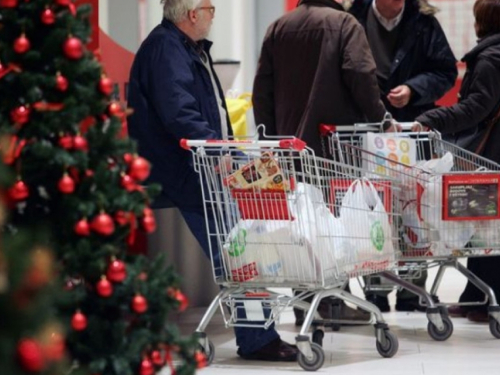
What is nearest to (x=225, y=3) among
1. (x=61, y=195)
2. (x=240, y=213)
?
(x=240, y=213)

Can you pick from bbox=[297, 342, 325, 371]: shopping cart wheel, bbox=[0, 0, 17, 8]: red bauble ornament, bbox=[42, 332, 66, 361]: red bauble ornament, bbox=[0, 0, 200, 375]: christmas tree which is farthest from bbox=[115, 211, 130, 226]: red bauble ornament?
bbox=[297, 342, 325, 371]: shopping cart wheel

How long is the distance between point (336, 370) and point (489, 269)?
1662 mm

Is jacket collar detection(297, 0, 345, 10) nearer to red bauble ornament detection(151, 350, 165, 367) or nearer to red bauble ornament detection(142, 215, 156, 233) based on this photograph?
red bauble ornament detection(142, 215, 156, 233)

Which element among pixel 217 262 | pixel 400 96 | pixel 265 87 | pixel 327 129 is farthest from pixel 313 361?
pixel 400 96

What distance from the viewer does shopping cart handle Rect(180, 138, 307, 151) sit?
456 centimetres

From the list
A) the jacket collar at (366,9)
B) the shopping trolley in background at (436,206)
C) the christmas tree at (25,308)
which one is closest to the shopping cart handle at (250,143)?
the shopping trolley in background at (436,206)

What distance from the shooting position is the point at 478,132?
6.38m

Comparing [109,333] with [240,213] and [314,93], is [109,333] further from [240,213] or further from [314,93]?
[314,93]

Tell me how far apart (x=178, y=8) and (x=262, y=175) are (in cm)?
88

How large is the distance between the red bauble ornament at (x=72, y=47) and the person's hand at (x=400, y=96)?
12.2ft

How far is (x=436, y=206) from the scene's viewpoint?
5.50 meters

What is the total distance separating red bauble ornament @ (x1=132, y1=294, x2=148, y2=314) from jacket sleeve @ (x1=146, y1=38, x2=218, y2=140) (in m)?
2.18

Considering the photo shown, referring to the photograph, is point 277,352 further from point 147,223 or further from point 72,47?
point 72,47

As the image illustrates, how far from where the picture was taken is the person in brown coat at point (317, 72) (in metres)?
5.76
